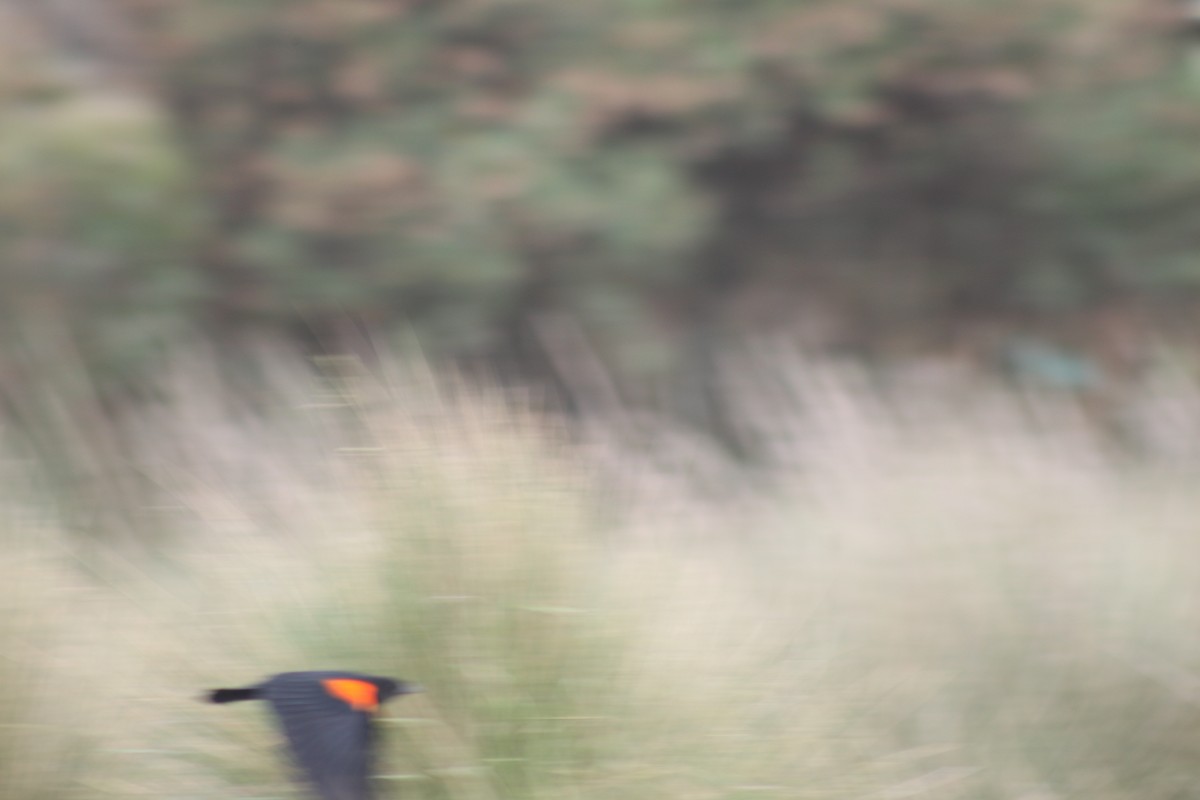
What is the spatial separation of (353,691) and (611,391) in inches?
189

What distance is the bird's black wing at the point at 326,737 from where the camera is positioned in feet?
7.76

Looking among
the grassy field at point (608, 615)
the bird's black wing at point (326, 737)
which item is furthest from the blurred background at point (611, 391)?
the bird's black wing at point (326, 737)

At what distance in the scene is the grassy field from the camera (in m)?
2.77

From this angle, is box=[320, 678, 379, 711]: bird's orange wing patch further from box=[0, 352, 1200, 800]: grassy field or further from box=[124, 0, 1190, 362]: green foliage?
box=[124, 0, 1190, 362]: green foliage

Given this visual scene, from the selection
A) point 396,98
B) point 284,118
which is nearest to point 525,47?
point 396,98

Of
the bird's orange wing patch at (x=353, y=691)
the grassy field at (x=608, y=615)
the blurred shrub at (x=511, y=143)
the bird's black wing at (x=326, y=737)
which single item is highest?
the blurred shrub at (x=511, y=143)

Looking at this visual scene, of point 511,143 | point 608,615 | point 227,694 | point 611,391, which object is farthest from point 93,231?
point 227,694

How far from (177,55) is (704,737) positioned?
5194 millimetres

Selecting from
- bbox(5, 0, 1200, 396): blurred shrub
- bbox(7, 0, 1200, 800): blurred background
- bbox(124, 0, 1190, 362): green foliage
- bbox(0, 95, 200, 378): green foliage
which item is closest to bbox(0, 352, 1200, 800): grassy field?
bbox(7, 0, 1200, 800): blurred background

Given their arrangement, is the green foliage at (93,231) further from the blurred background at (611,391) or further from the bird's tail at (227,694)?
the bird's tail at (227,694)

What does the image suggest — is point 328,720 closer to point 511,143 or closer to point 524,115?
point 511,143

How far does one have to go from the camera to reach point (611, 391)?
23.4 feet

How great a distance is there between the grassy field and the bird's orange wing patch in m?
0.33

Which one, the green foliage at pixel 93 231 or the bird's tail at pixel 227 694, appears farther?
the green foliage at pixel 93 231
